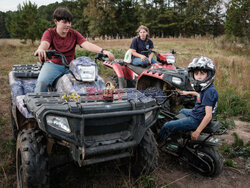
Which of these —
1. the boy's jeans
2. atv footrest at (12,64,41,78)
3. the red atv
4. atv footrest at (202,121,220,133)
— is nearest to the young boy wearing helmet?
the boy's jeans

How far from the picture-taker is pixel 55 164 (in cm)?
224

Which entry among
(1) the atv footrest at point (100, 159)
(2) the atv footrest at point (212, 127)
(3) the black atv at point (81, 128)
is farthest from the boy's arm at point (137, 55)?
(1) the atv footrest at point (100, 159)

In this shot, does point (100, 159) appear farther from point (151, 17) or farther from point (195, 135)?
point (151, 17)

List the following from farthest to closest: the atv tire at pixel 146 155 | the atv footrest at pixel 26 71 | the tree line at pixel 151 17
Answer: the tree line at pixel 151 17 < the atv footrest at pixel 26 71 < the atv tire at pixel 146 155

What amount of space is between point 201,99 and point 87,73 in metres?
1.49

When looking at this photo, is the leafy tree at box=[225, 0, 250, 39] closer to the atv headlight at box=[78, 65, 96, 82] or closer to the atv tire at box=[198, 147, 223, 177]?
the atv tire at box=[198, 147, 223, 177]

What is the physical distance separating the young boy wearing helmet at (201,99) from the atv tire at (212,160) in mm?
211

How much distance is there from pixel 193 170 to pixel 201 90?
1.09 m

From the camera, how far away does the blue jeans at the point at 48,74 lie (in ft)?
9.85

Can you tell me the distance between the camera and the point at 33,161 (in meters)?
2.02

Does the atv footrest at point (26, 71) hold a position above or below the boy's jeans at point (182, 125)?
above

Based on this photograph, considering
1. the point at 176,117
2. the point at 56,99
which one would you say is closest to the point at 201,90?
the point at 176,117

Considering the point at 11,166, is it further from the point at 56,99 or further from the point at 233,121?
the point at 233,121

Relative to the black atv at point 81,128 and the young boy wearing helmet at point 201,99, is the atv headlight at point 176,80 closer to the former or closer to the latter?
the young boy wearing helmet at point 201,99
